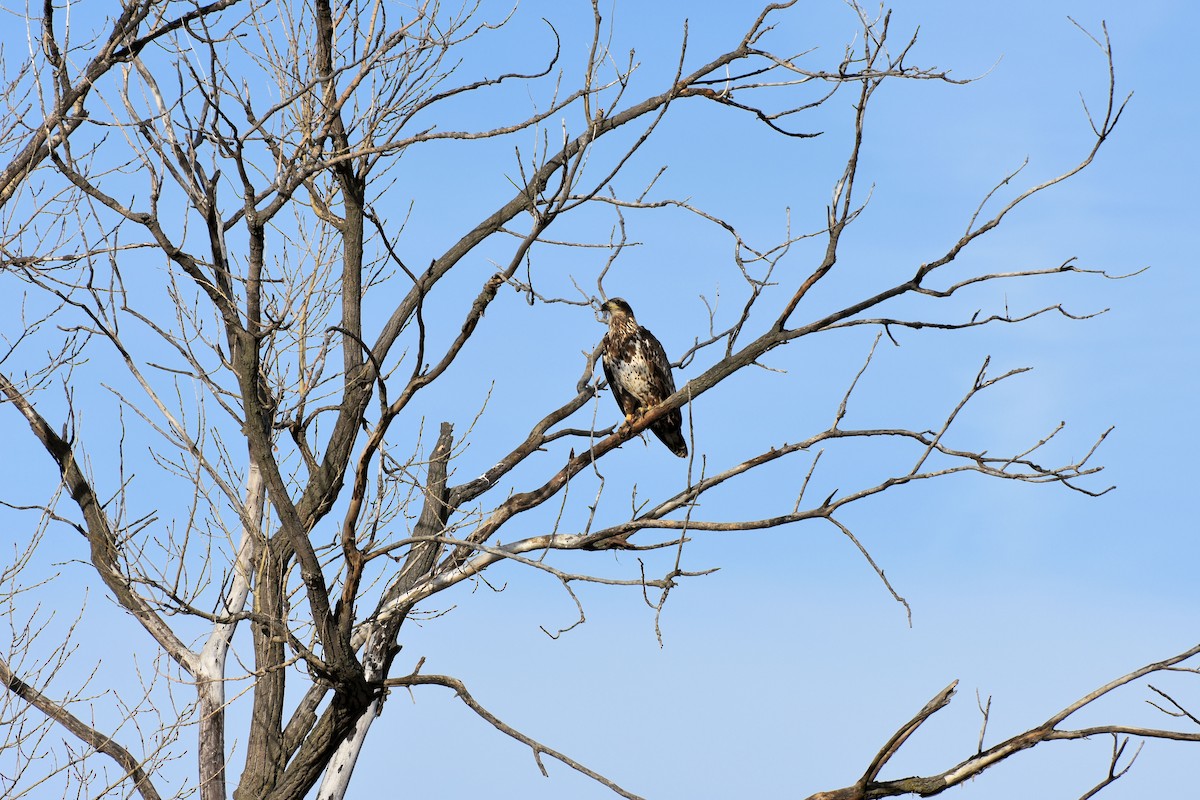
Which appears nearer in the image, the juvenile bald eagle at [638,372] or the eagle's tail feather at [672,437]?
the juvenile bald eagle at [638,372]

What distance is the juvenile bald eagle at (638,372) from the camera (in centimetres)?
738

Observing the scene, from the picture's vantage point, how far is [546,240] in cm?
610

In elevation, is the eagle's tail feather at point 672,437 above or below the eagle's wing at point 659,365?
below

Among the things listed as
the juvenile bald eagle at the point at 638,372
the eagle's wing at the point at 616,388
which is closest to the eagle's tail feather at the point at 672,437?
the juvenile bald eagle at the point at 638,372

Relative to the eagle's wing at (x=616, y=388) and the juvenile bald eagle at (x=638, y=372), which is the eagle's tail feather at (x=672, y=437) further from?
the eagle's wing at (x=616, y=388)

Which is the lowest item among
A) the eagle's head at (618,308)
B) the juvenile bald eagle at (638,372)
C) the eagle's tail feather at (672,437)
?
the eagle's tail feather at (672,437)

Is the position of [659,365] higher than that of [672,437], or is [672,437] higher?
[659,365]

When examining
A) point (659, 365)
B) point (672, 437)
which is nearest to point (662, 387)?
point (659, 365)

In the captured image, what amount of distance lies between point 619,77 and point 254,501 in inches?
147

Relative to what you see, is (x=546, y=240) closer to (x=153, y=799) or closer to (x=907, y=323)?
(x=907, y=323)

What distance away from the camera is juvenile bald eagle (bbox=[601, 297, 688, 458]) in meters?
7.38

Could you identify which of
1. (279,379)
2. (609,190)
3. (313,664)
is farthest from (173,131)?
(313,664)

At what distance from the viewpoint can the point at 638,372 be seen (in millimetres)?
7395

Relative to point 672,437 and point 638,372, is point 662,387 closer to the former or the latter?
point 638,372
